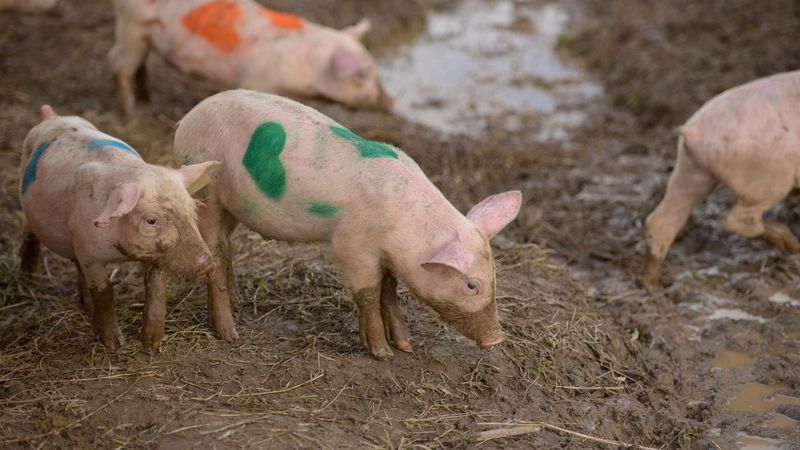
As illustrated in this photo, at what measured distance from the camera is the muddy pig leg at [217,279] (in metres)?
4.99

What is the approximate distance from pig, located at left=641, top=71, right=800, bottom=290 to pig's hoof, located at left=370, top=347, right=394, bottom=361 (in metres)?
2.54

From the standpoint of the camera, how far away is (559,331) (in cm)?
542

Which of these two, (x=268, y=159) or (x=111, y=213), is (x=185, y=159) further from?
(x=111, y=213)

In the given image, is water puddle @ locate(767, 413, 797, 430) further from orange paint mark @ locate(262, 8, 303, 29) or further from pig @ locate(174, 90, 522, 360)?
orange paint mark @ locate(262, 8, 303, 29)

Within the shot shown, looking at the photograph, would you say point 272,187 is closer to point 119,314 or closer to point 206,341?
point 206,341

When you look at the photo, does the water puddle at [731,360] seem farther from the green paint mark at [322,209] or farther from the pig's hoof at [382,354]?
the green paint mark at [322,209]

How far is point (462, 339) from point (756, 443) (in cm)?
150

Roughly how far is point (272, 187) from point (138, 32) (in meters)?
3.92

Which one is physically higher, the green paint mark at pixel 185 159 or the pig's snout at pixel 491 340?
the green paint mark at pixel 185 159

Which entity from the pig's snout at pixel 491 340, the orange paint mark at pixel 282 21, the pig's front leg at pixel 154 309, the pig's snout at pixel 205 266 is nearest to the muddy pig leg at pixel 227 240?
the pig's front leg at pixel 154 309

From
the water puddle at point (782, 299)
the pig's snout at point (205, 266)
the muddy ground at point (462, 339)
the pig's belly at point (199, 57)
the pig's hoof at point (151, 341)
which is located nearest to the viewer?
the muddy ground at point (462, 339)

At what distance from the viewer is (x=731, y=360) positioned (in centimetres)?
575

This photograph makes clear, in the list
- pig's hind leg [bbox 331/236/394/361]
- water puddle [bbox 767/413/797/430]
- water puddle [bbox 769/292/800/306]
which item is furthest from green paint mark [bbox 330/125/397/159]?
water puddle [bbox 769/292/800/306]

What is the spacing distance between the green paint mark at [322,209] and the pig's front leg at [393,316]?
49cm
